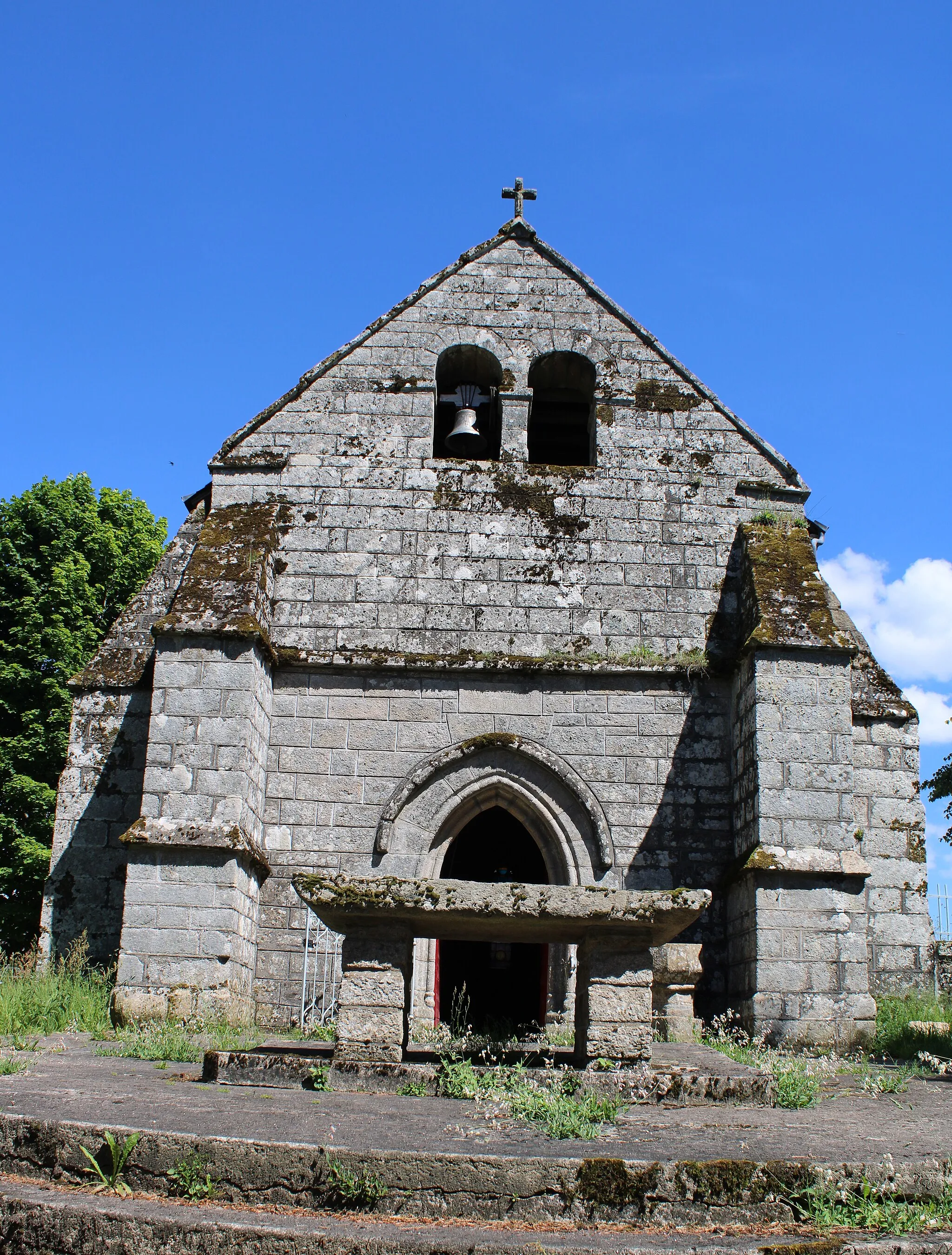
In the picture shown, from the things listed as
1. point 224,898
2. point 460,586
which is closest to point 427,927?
point 224,898

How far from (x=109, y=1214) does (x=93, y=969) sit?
6.06m

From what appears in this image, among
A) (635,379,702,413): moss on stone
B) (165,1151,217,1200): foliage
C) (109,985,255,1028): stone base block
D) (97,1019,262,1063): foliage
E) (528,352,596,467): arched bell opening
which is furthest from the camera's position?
(528,352,596,467): arched bell opening

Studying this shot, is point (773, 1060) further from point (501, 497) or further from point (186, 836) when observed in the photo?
point (501, 497)

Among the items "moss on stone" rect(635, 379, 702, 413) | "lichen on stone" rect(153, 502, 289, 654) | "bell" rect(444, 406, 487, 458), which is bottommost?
"lichen on stone" rect(153, 502, 289, 654)

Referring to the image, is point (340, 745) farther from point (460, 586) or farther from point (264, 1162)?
point (264, 1162)

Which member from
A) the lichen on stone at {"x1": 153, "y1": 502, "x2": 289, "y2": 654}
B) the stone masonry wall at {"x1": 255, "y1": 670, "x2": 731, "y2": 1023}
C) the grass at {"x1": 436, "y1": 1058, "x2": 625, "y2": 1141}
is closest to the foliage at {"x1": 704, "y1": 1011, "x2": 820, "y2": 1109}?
the stone masonry wall at {"x1": 255, "y1": 670, "x2": 731, "y2": 1023}

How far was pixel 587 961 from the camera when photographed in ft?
18.4

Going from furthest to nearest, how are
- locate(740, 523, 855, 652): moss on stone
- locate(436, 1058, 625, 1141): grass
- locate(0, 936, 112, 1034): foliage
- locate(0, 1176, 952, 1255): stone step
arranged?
locate(740, 523, 855, 652): moss on stone
locate(0, 936, 112, 1034): foliage
locate(436, 1058, 625, 1141): grass
locate(0, 1176, 952, 1255): stone step

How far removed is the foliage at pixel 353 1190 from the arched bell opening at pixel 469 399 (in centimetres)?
780

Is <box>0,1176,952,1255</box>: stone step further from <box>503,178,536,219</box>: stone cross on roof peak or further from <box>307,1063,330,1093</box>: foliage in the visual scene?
<box>503,178,536,219</box>: stone cross on roof peak

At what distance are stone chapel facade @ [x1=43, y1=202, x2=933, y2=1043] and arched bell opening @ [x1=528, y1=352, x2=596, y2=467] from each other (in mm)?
88

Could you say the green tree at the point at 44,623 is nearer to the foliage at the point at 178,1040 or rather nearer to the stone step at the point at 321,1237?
the foliage at the point at 178,1040

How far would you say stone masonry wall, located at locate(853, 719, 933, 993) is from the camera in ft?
30.5

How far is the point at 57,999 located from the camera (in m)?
8.07
